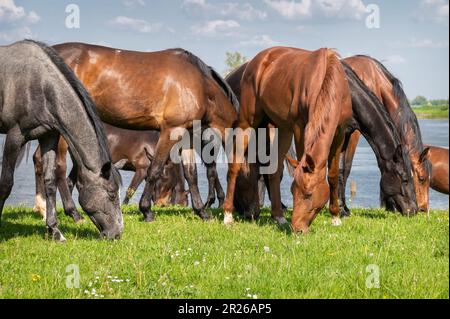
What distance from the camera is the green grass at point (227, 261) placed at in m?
5.05

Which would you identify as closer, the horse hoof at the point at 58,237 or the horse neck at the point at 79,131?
the horse neck at the point at 79,131

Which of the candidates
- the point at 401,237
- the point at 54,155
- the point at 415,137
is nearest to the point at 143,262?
the point at 54,155

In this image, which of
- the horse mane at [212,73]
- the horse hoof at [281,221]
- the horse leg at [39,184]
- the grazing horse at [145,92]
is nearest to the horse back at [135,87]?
the grazing horse at [145,92]

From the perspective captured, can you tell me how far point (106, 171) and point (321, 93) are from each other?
9.29 feet

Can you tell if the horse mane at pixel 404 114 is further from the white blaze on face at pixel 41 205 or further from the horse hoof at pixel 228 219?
the white blaze on face at pixel 41 205

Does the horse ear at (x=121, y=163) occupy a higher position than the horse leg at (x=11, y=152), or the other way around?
the horse leg at (x=11, y=152)

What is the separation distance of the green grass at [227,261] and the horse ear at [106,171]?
2.56 ft

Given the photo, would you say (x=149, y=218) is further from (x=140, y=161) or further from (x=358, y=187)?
(x=358, y=187)

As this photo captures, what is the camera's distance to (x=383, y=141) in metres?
9.52

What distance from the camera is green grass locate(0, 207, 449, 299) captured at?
5051 mm

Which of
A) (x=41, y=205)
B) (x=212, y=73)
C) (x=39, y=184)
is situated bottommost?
(x=41, y=205)

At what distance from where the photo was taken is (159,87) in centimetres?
966

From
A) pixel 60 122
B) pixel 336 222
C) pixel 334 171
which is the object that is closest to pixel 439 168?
pixel 334 171

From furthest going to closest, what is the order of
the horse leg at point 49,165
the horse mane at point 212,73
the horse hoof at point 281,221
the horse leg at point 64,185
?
the horse mane at point 212,73, the horse leg at point 64,185, the horse hoof at point 281,221, the horse leg at point 49,165
